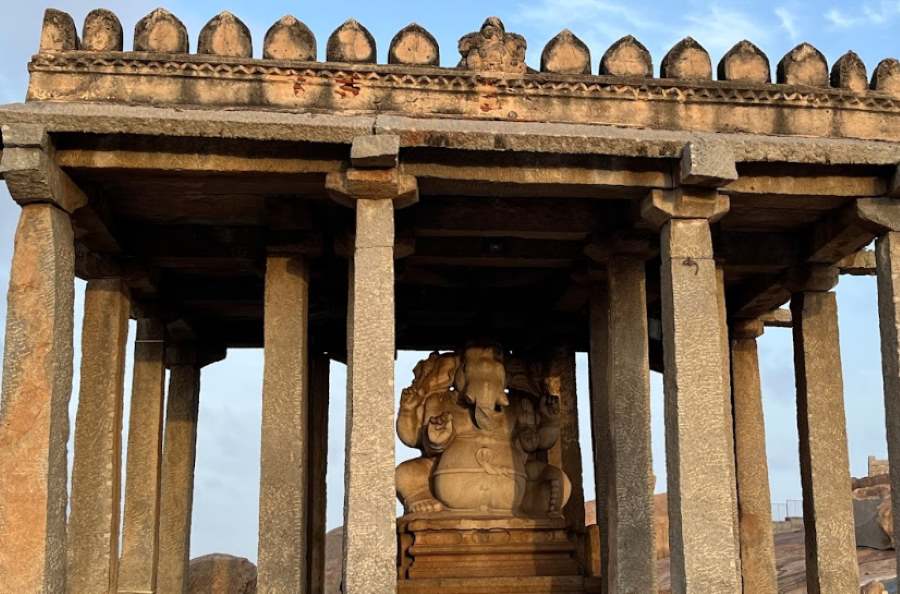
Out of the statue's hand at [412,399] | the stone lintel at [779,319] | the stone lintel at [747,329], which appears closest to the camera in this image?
the statue's hand at [412,399]

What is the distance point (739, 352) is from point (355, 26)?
807cm

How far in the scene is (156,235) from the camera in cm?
1573

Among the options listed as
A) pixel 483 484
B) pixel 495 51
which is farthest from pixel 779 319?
pixel 495 51

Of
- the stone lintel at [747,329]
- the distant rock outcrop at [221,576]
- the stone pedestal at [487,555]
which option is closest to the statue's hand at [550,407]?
the stone pedestal at [487,555]

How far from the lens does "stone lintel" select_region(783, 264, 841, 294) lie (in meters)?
16.2

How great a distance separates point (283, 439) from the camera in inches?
539

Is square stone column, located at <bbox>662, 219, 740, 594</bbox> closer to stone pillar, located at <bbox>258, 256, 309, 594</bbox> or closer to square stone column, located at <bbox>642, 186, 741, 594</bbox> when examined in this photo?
square stone column, located at <bbox>642, 186, 741, 594</bbox>

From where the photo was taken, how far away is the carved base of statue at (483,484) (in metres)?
16.0

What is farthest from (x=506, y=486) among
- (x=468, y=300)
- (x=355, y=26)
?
(x=355, y=26)

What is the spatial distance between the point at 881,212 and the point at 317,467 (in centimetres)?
864

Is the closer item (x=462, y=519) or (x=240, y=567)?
(x=462, y=519)

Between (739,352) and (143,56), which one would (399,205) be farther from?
(739,352)

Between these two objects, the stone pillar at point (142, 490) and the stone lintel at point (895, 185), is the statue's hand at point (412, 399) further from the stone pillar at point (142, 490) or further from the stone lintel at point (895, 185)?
the stone lintel at point (895, 185)

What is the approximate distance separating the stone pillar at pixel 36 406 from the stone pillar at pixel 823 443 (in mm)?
8843
